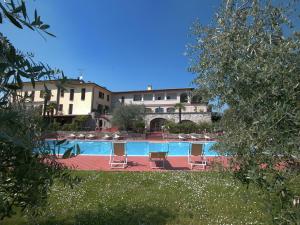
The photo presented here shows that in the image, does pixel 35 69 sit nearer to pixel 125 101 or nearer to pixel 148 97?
pixel 148 97

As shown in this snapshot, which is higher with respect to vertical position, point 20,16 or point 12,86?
point 20,16

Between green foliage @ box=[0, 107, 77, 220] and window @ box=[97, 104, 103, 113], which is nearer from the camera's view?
green foliage @ box=[0, 107, 77, 220]

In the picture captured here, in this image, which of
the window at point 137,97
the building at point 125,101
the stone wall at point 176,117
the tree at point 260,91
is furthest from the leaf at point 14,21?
the window at point 137,97

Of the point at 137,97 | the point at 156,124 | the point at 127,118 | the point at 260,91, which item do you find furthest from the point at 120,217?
the point at 137,97

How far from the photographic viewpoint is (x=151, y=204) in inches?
227

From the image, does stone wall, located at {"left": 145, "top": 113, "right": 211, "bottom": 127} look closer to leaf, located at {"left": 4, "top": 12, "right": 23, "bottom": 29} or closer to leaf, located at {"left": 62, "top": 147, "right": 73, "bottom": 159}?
leaf, located at {"left": 62, "top": 147, "right": 73, "bottom": 159}

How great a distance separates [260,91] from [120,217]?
3624 mm

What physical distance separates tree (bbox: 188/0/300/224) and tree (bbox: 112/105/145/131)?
114 ft

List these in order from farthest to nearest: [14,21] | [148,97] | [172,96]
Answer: [148,97], [172,96], [14,21]

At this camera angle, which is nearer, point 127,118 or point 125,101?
point 127,118

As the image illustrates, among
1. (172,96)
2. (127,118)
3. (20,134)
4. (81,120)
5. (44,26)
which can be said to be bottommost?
(20,134)

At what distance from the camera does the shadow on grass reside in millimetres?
4816

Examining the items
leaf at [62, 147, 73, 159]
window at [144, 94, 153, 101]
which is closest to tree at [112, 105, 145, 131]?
window at [144, 94, 153, 101]

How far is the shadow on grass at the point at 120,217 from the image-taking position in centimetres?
482
